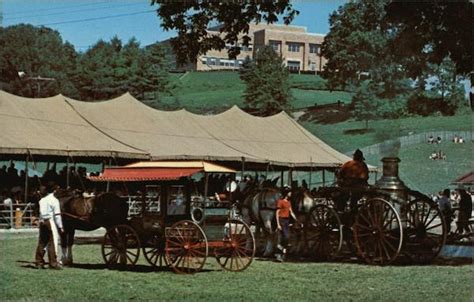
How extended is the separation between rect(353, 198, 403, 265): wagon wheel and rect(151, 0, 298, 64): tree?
12.7 ft

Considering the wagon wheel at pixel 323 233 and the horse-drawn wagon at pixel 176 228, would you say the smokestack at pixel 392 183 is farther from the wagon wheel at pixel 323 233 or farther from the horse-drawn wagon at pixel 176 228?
the horse-drawn wagon at pixel 176 228

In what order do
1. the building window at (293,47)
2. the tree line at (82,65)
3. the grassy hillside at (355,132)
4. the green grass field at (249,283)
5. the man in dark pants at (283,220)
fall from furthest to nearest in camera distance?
the grassy hillside at (355,132), the tree line at (82,65), the building window at (293,47), the man in dark pants at (283,220), the green grass field at (249,283)

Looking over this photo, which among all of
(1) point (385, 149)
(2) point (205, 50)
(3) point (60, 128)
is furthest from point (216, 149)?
(2) point (205, 50)

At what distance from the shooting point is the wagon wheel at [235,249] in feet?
44.9

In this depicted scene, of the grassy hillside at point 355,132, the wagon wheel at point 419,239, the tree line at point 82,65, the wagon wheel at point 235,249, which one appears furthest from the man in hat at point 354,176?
the grassy hillside at point 355,132

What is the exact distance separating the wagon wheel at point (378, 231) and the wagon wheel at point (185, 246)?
314 centimetres

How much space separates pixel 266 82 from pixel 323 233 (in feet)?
63.9

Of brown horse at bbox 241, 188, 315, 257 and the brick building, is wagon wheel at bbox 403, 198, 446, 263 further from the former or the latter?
the brick building

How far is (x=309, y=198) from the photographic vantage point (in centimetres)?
1722

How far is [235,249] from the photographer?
45.1ft

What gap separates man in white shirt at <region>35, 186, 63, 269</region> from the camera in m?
13.5

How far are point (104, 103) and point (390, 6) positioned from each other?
1623cm

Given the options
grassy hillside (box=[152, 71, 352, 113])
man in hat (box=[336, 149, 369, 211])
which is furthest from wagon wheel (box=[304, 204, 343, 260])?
grassy hillside (box=[152, 71, 352, 113])

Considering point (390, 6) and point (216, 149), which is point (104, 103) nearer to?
point (216, 149)
